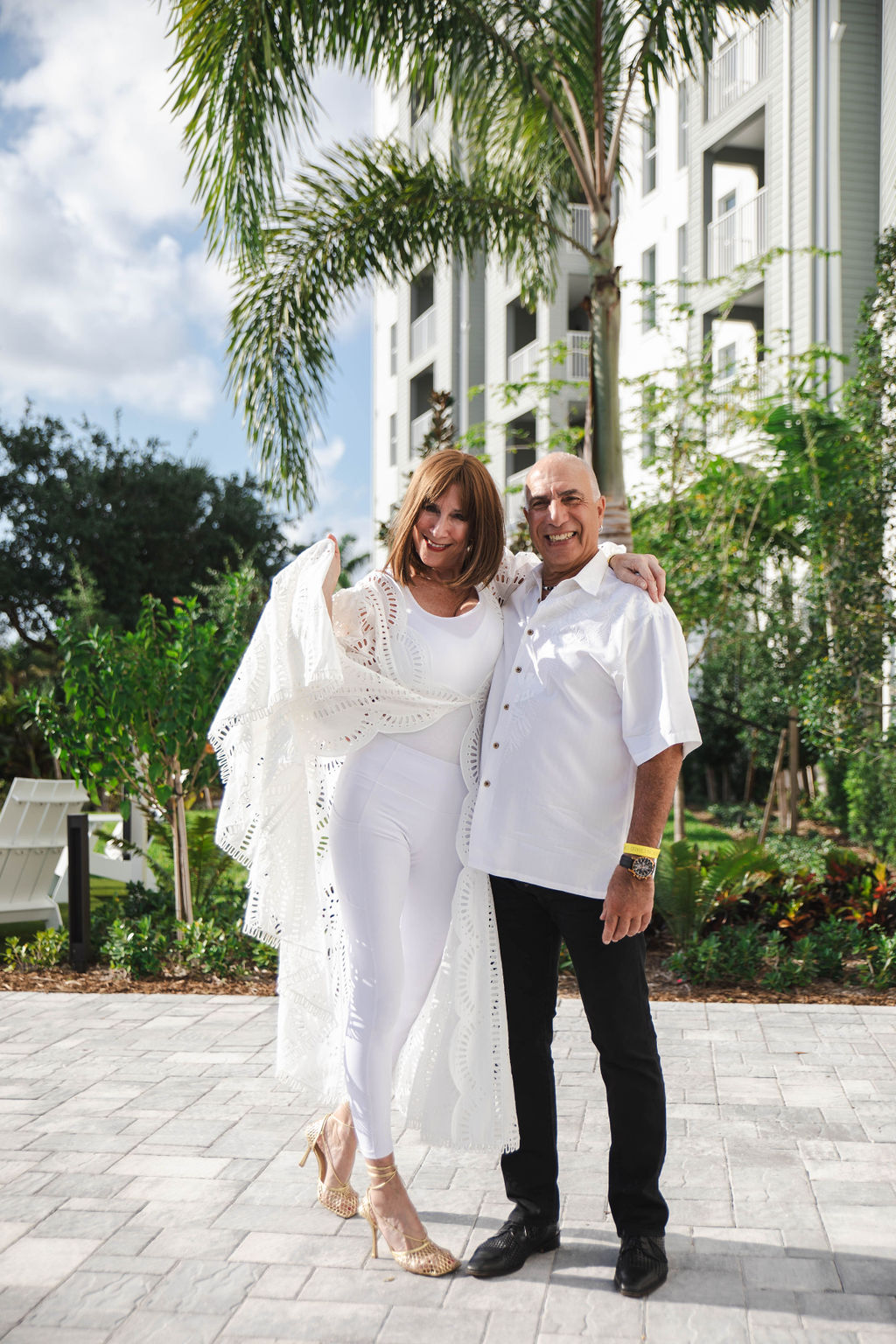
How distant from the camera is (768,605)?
42.2 ft

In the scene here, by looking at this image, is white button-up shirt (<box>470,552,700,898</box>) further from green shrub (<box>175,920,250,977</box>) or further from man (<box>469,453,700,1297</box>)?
green shrub (<box>175,920,250,977</box>)

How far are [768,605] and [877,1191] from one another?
9895 mm

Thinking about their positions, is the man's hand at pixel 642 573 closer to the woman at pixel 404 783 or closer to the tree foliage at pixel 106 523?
the woman at pixel 404 783

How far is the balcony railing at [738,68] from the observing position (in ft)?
56.3

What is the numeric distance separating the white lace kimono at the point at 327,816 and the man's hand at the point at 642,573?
0.41 metres

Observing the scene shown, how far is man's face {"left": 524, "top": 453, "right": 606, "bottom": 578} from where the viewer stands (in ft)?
10.4

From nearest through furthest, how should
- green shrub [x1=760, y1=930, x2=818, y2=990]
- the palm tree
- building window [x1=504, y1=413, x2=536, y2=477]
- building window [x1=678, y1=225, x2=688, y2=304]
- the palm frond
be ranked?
green shrub [x1=760, y1=930, x2=818, y2=990], the palm tree, the palm frond, building window [x1=678, y1=225, x2=688, y2=304], building window [x1=504, y1=413, x2=536, y2=477]

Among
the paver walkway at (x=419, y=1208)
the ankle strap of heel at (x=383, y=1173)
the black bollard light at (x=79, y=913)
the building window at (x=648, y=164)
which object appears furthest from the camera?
the building window at (x=648, y=164)

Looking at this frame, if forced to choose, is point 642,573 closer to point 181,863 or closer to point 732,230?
point 181,863

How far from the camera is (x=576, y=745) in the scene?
3023 millimetres

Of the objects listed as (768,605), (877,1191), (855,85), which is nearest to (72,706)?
(877,1191)

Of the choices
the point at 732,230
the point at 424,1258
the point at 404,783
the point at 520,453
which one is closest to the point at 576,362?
the point at 520,453

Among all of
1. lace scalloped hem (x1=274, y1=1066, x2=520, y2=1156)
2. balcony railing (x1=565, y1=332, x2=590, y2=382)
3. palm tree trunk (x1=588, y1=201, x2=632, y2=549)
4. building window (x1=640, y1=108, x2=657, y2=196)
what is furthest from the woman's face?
balcony railing (x1=565, y1=332, x2=590, y2=382)

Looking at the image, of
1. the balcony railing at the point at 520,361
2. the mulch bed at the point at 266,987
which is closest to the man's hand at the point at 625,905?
the mulch bed at the point at 266,987
